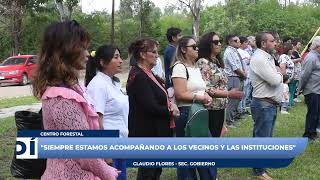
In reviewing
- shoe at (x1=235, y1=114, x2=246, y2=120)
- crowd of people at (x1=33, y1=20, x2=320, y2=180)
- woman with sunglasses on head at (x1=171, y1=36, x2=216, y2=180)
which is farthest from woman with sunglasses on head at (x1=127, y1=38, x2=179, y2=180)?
shoe at (x1=235, y1=114, x2=246, y2=120)

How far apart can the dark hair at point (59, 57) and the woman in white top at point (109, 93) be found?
127 centimetres

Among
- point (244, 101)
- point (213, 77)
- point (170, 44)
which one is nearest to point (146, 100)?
point (213, 77)

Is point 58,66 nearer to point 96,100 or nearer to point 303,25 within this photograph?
point 96,100

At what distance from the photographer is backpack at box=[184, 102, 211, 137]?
4.51m

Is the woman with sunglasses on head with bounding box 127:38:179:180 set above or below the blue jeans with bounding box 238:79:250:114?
above

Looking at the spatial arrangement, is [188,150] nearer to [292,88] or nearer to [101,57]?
[101,57]

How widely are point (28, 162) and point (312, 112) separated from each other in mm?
6555

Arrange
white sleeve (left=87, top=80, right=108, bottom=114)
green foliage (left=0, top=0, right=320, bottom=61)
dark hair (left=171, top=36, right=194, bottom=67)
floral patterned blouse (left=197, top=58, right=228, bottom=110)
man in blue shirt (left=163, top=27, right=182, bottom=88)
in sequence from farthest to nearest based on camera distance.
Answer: green foliage (left=0, top=0, right=320, bottom=61)
man in blue shirt (left=163, top=27, right=182, bottom=88)
floral patterned blouse (left=197, top=58, right=228, bottom=110)
dark hair (left=171, top=36, right=194, bottom=67)
white sleeve (left=87, top=80, right=108, bottom=114)

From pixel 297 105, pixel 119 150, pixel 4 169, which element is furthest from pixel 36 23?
pixel 119 150

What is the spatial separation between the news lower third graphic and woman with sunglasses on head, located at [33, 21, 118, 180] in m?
0.72

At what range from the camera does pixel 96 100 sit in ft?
12.8

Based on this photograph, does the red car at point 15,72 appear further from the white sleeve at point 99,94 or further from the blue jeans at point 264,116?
the white sleeve at point 99,94

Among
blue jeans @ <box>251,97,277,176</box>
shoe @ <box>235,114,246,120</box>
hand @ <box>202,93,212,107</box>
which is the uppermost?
hand @ <box>202,93,212,107</box>

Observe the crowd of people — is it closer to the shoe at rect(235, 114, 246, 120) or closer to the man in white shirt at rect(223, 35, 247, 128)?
the man in white shirt at rect(223, 35, 247, 128)
